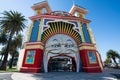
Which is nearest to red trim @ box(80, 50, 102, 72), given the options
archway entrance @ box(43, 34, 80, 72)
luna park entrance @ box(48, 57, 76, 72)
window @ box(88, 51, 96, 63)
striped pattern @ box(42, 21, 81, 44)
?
window @ box(88, 51, 96, 63)

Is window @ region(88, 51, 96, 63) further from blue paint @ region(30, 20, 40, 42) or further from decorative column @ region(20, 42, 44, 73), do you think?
blue paint @ region(30, 20, 40, 42)

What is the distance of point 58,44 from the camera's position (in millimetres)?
25859

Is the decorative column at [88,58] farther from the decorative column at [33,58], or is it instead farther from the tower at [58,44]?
the decorative column at [33,58]

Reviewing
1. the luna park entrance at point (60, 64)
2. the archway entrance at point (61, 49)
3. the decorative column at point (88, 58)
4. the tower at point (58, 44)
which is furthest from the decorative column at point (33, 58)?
the decorative column at point (88, 58)

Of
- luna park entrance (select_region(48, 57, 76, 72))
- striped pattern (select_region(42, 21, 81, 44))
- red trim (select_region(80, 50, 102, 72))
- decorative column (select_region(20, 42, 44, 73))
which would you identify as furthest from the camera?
luna park entrance (select_region(48, 57, 76, 72))

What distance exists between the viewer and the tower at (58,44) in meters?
23.8

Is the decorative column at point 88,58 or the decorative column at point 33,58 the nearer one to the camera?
the decorative column at point 33,58

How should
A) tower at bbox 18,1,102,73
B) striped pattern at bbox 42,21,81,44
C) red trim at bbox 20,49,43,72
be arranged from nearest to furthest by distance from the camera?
red trim at bbox 20,49,43,72 < tower at bbox 18,1,102,73 < striped pattern at bbox 42,21,81,44

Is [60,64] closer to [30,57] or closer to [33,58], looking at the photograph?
[33,58]

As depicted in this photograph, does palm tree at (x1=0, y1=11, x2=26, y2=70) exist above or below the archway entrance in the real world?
above

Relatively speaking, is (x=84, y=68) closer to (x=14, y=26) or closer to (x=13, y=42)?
(x=14, y=26)

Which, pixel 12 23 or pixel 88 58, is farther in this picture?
pixel 12 23

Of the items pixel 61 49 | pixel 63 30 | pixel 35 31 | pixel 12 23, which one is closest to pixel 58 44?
pixel 61 49

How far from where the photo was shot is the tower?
2381 cm
